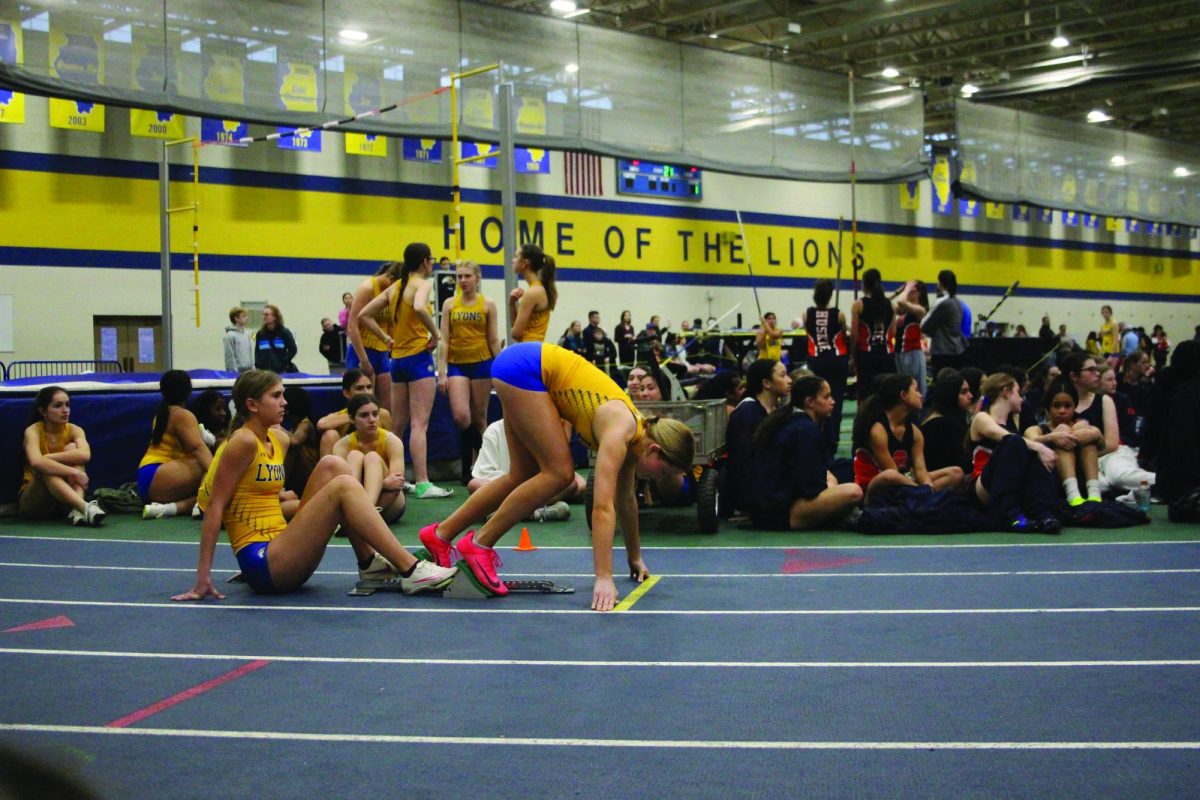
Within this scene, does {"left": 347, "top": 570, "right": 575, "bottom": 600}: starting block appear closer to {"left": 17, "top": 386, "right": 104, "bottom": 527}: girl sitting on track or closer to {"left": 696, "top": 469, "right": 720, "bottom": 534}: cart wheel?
{"left": 696, "top": 469, "right": 720, "bottom": 534}: cart wheel

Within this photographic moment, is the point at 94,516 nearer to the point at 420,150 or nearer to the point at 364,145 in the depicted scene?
the point at 364,145

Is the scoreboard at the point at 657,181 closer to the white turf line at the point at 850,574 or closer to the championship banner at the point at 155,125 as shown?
the championship banner at the point at 155,125

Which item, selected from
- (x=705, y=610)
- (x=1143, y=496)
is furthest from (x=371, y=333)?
(x=1143, y=496)

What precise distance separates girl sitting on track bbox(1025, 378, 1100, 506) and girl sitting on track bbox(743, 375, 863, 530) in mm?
1369

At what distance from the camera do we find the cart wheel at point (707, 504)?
772 cm

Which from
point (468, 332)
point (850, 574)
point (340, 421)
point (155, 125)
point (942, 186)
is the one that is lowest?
point (850, 574)

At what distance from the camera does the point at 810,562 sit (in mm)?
6574

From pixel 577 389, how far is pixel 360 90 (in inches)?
371

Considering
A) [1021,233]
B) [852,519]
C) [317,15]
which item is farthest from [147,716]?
[1021,233]

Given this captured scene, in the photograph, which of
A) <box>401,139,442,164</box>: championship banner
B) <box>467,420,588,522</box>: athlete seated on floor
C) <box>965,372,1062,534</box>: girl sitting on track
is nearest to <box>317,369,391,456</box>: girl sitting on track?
<box>467,420,588,522</box>: athlete seated on floor

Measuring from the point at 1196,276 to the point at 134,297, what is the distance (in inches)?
1420

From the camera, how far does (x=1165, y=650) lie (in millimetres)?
4375

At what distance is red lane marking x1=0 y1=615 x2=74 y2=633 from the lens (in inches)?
199

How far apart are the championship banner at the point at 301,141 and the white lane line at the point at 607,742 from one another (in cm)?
1768
